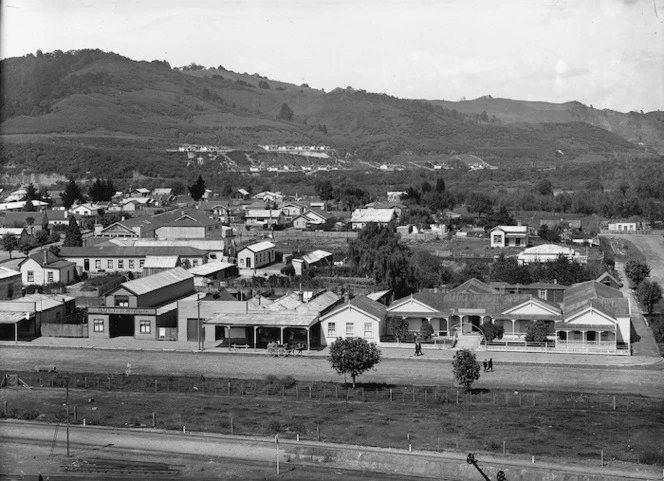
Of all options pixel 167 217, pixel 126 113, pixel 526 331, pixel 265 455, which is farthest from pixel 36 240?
pixel 126 113

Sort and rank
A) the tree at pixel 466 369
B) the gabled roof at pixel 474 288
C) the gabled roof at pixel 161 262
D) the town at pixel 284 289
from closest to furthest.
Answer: the tree at pixel 466 369 → the town at pixel 284 289 → the gabled roof at pixel 474 288 → the gabled roof at pixel 161 262

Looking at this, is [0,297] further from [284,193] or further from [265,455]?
[284,193]

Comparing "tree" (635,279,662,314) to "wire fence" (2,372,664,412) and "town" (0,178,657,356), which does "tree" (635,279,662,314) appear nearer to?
"town" (0,178,657,356)

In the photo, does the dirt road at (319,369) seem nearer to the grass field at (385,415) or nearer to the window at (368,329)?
the grass field at (385,415)

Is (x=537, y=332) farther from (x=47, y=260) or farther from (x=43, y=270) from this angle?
(x=47, y=260)

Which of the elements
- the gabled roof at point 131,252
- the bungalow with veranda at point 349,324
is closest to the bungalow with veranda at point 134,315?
the bungalow with veranda at point 349,324

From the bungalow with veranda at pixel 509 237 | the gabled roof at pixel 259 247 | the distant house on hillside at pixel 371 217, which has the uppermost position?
the distant house on hillside at pixel 371 217
